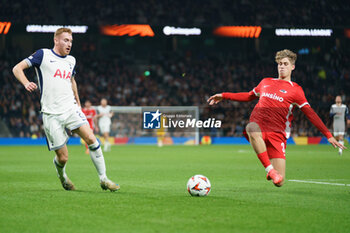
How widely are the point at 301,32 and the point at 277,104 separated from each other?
86.5 feet

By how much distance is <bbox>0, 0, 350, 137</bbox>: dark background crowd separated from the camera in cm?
3306

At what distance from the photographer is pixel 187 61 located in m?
37.6

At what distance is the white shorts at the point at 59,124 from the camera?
25.6 feet

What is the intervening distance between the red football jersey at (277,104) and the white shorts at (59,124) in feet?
8.70

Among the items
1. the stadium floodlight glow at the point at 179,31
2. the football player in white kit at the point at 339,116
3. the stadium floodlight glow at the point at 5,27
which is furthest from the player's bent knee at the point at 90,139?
the stadium floodlight glow at the point at 179,31

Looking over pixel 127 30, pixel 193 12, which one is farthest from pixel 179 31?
pixel 193 12

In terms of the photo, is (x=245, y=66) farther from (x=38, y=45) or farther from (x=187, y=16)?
(x=38, y=45)

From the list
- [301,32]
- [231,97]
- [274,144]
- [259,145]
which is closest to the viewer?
[259,145]

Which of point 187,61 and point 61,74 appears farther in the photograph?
point 187,61

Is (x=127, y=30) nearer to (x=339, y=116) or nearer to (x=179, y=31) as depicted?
(x=179, y=31)

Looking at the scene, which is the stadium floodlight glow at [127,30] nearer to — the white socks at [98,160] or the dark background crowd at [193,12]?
the dark background crowd at [193,12]

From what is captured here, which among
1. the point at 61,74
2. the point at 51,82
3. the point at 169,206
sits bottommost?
the point at 169,206

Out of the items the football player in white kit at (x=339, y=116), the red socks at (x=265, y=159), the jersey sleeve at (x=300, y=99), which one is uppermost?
the jersey sleeve at (x=300, y=99)

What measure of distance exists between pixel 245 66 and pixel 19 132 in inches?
626
